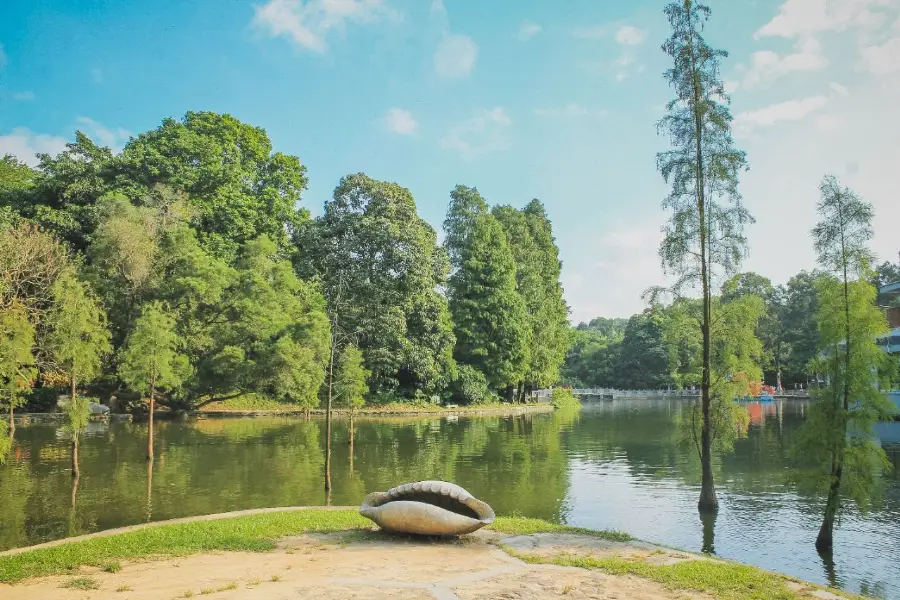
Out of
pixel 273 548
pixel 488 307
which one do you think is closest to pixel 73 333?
pixel 273 548

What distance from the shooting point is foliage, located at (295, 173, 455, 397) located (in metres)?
49.5

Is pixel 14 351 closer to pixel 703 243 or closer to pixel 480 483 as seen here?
pixel 480 483

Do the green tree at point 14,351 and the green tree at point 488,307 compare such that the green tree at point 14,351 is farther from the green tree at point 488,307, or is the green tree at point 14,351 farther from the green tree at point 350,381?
the green tree at point 488,307

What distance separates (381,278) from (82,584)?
42367mm

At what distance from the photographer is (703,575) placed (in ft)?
28.9

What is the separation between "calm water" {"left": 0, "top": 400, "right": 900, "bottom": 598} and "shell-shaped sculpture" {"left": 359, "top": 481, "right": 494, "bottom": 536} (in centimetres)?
589

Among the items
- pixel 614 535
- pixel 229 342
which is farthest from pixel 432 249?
pixel 614 535

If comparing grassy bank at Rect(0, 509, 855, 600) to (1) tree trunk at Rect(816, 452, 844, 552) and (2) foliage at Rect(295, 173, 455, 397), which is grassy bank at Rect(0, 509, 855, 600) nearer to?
(1) tree trunk at Rect(816, 452, 844, 552)

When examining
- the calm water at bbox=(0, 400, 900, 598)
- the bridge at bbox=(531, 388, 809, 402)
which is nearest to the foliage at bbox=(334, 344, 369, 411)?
the calm water at bbox=(0, 400, 900, 598)

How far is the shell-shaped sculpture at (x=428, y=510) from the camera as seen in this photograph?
10.6 m

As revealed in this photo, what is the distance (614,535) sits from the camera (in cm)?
1184

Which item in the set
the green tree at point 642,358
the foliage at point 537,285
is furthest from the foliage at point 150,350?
the green tree at point 642,358

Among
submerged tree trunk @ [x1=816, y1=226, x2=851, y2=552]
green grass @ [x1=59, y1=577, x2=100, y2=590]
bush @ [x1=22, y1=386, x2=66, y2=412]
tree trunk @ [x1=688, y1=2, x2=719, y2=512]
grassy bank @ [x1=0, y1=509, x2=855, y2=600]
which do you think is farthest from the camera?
bush @ [x1=22, y1=386, x2=66, y2=412]

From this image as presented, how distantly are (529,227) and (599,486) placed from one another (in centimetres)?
4872
